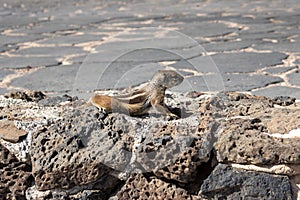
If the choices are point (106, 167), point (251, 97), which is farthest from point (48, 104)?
point (251, 97)

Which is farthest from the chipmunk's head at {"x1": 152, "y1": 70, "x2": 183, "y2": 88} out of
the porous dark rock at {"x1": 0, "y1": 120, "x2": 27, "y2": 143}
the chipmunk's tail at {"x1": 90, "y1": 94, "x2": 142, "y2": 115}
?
the porous dark rock at {"x1": 0, "y1": 120, "x2": 27, "y2": 143}

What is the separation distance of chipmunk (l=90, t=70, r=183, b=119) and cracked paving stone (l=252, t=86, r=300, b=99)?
1.74 meters

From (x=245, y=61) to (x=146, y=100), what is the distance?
3.03m

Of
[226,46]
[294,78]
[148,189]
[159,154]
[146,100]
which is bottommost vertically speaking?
[226,46]

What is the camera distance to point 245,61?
5.88 meters

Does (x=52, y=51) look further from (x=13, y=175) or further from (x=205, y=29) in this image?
(x=13, y=175)

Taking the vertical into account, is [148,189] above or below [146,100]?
below

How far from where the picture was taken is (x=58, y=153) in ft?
9.36

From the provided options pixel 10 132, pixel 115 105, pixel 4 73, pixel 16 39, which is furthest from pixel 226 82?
pixel 16 39

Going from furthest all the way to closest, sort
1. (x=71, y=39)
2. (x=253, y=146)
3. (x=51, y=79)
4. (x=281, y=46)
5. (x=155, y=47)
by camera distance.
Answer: (x=71, y=39) < (x=155, y=47) < (x=281, y=46) < (x=51, y=79) < (x=253, y=146)

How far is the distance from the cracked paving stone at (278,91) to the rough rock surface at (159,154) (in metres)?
1.46

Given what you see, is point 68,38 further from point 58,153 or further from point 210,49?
point 58,153

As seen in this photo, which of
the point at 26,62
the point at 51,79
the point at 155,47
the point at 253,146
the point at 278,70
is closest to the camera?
the point at 253,146

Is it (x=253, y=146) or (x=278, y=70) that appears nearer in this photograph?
(x=253, y=146)
